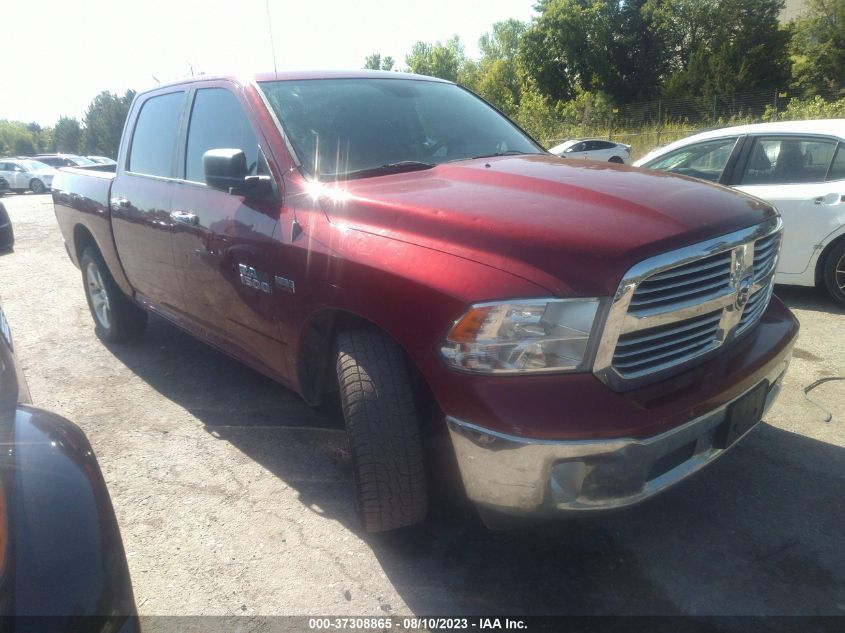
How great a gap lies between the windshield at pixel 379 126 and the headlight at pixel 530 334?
1.23 meters

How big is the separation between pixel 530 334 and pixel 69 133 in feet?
277

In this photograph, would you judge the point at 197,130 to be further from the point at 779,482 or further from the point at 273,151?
the point at 779,482

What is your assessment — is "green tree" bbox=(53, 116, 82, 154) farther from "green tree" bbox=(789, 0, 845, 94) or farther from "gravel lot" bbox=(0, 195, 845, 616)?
"gravel lot" bbox=(0, 195, 845, 616)

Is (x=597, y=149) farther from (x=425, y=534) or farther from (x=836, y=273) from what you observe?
(x=425, y=534)

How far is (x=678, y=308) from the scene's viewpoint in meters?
2.15

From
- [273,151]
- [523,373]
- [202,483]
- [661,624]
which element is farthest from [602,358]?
[202,483]

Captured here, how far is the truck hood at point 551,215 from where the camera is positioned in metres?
2.03

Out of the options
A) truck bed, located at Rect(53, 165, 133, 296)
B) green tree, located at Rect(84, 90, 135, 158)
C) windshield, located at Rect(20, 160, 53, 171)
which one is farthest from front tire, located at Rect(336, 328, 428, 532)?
green tree, located at Rect(84, 90, 135, 158)

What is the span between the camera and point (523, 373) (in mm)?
2029

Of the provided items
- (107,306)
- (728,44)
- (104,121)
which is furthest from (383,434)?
(104,121)

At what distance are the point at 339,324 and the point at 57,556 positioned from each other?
1412mm

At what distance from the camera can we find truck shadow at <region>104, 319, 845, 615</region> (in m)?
2.32

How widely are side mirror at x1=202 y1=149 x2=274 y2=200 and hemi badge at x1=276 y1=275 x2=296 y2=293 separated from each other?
1.29ft

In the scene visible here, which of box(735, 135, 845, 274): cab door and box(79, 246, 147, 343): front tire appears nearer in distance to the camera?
box(79, 246, 147, 343): front tire
